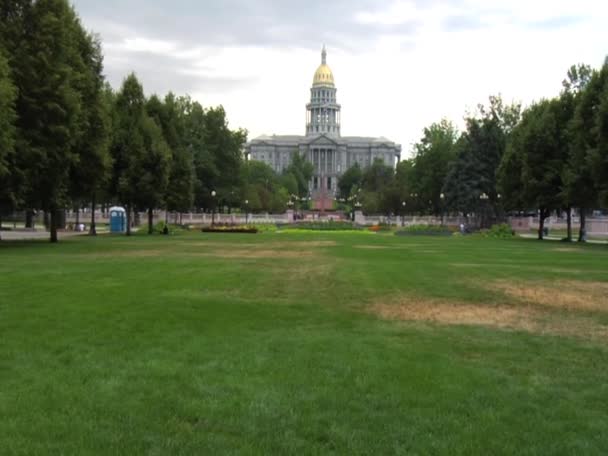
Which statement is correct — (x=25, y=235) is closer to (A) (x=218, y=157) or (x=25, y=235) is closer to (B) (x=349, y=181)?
(A) (x=218, y=157)

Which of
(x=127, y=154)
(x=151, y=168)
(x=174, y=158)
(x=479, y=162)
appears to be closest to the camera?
(x=127, y=154)

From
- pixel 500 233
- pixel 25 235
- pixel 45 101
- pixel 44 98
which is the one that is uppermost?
pixel 44 98

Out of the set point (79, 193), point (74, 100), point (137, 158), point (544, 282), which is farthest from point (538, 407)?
A: point (137, 158)

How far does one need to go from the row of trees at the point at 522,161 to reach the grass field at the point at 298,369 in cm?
2739

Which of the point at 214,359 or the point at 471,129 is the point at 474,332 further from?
the point at 471,129

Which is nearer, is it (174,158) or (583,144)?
(583,144)

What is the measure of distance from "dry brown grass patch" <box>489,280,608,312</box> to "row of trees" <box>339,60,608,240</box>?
20695 mm

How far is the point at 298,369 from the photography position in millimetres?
7602

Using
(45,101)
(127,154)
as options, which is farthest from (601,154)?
(127,154)

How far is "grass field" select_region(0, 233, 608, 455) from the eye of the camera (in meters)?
5.52

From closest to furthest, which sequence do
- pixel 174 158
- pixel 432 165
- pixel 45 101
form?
pixel 45 101 < pixel 174 158 < pixel 432 165

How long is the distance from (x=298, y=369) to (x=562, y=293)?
31.9 feet

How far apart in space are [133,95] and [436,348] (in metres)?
47.7

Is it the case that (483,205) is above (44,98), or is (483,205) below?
below
